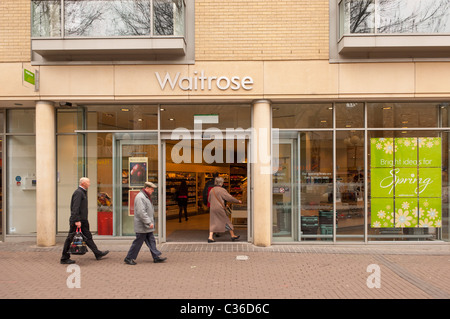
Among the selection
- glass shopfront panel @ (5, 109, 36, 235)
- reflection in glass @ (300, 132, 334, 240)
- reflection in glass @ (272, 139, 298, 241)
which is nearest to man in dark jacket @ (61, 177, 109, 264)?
glass shopfront panel @ (5, 109, 36, 235)

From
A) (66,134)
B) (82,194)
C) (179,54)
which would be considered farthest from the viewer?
(66,134)

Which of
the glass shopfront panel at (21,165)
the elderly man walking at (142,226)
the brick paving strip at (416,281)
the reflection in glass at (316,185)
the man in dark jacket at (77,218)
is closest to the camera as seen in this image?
the brick paving strip at (416,281)

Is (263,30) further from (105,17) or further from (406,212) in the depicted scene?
(406,212)

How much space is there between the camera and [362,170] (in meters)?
8.96

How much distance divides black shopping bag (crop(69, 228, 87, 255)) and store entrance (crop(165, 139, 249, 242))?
2.74 m

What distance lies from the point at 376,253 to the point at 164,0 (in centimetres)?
799

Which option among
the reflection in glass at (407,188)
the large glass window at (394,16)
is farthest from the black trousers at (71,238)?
the large glass window at (394,16)

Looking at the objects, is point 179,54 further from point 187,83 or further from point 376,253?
point 376,253

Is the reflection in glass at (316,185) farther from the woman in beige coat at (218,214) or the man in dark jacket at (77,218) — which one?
the man in dark jacket at (77,218)

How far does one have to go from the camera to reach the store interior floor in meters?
9.61

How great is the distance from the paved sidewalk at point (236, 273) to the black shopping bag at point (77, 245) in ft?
0.95

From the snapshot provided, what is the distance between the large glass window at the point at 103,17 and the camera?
8.66 meters

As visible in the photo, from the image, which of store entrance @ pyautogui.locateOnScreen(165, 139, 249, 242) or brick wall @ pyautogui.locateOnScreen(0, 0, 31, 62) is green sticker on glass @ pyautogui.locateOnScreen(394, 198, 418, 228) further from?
brick wall @ pyautogui.locateOnScreen(0, 0, 31, 62)

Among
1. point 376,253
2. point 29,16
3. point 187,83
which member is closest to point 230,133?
point 187,83
